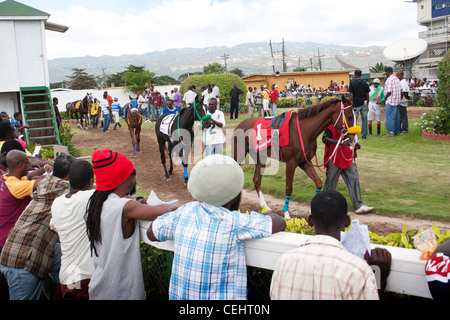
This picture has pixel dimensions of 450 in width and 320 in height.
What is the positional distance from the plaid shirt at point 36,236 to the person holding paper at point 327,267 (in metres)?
2.44

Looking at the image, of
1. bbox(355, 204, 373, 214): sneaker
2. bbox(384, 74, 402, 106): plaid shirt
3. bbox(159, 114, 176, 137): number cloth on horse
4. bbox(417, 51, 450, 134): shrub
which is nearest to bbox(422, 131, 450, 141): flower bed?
bbox(417, 51, 450, 134): shrub

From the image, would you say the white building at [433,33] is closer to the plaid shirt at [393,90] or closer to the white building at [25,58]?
the plaid shirt at [393,90]

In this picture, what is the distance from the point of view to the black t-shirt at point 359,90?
1244cm

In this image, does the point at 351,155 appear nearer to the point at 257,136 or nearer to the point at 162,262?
the point at 257,136

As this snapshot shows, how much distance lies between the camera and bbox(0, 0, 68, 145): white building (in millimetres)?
13398

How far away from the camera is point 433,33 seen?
50500 millimetres

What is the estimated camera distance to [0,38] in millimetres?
13305

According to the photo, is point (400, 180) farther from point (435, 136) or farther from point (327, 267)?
point (327, 267)

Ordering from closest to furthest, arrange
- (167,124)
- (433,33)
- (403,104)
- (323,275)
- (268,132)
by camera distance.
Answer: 1. (323,275)
2. (268,132)
3. (167,124)
4. (403,104)
5. (433,33)

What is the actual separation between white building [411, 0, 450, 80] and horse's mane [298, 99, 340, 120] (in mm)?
40354

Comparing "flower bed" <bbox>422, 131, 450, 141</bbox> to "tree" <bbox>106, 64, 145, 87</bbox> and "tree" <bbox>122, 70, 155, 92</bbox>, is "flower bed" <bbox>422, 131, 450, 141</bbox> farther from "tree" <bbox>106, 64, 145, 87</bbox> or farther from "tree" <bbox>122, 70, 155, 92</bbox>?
"tree" <bbox>106, 64, 145, 87</bbox>

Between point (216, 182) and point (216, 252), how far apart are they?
0.39m

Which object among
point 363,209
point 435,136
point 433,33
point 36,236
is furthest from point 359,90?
point 433,33
